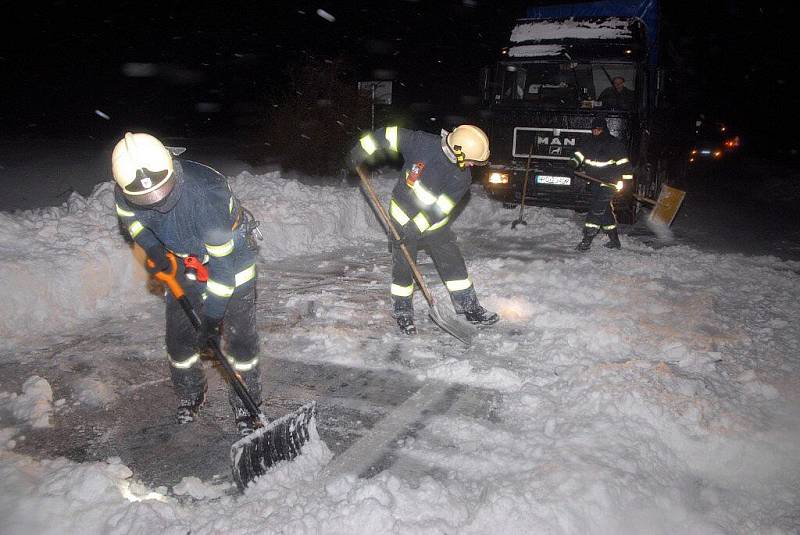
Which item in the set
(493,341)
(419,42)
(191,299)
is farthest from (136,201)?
(419,42)

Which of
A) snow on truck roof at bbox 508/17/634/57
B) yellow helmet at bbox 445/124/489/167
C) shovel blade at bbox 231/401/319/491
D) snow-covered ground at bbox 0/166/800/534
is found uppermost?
snow on truck roof at bbox 508/17/634/57

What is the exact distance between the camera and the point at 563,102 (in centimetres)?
915

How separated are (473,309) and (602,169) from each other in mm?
4004

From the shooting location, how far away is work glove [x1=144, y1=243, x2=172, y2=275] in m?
3.23

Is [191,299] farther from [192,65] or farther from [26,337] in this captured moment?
[192,65]

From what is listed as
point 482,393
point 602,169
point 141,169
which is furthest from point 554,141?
point 141,169

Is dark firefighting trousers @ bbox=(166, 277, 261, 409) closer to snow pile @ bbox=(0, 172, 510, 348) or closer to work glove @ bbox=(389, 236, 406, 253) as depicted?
work glove @ bbox=(389, 236, 406, 253)

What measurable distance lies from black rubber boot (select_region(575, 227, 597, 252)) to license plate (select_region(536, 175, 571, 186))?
1.51m

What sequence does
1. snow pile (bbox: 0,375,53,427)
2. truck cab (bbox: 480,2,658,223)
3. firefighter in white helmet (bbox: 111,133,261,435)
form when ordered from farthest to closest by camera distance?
truck cab (bbox: 480,2,658,223) → snow pile (bbox: 0,375,53,427) → firefighter in white helmet (bbox: 111,133,261,435)

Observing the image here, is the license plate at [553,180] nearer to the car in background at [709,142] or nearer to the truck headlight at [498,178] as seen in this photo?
the truck headlight at [498,178]

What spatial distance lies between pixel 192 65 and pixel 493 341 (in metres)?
26.3

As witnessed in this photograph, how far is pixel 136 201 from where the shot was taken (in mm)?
2904

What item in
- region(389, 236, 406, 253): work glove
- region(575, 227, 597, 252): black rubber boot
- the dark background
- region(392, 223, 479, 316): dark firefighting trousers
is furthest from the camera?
the dark background

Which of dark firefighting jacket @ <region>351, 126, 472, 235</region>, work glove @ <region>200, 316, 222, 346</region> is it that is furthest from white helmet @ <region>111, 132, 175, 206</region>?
dark firefighting jacket @ <region>351, 126, 472, 235</region>
